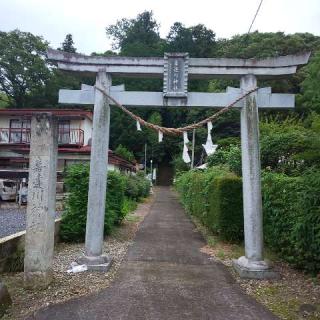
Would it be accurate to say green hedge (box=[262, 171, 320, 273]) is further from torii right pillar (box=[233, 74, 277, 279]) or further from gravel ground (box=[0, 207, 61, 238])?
gravel ground (box=[0, 207, 61, 238])

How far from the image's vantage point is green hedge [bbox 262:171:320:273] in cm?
707

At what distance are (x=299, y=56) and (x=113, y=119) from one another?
4846 centimetres

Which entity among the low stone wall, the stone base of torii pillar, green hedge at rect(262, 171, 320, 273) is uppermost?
green hedge at rect(262, 171, 320, 273)

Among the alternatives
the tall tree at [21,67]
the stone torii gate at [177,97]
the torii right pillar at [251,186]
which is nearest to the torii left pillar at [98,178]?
the stone torii gate at [177,97]

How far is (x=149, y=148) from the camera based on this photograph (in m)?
61.9

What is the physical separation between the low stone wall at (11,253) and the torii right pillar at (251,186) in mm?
4370

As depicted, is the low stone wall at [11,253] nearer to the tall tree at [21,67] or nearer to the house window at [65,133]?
the house window at [65,133]

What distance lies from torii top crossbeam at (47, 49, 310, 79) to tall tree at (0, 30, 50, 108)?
44.1 metres

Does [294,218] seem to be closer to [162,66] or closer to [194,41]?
[162,66]

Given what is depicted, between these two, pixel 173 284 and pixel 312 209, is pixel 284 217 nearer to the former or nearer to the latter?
pixel 312 209

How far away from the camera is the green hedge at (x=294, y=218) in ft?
23.2

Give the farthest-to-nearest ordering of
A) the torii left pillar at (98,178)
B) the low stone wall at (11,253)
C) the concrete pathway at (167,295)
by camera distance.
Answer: the torii left pillar at (98,178)
the low stone wall at (11,253)
the concrete pathway at (167,295)

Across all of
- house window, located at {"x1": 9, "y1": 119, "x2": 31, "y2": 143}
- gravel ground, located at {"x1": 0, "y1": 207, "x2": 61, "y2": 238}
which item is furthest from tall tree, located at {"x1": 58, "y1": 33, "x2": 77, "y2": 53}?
gravel ground, located at {"x1": 0, "y1": 207, "x2": 61, "y2": 238}

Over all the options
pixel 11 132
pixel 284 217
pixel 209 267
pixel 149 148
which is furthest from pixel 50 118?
pixel 149 148
